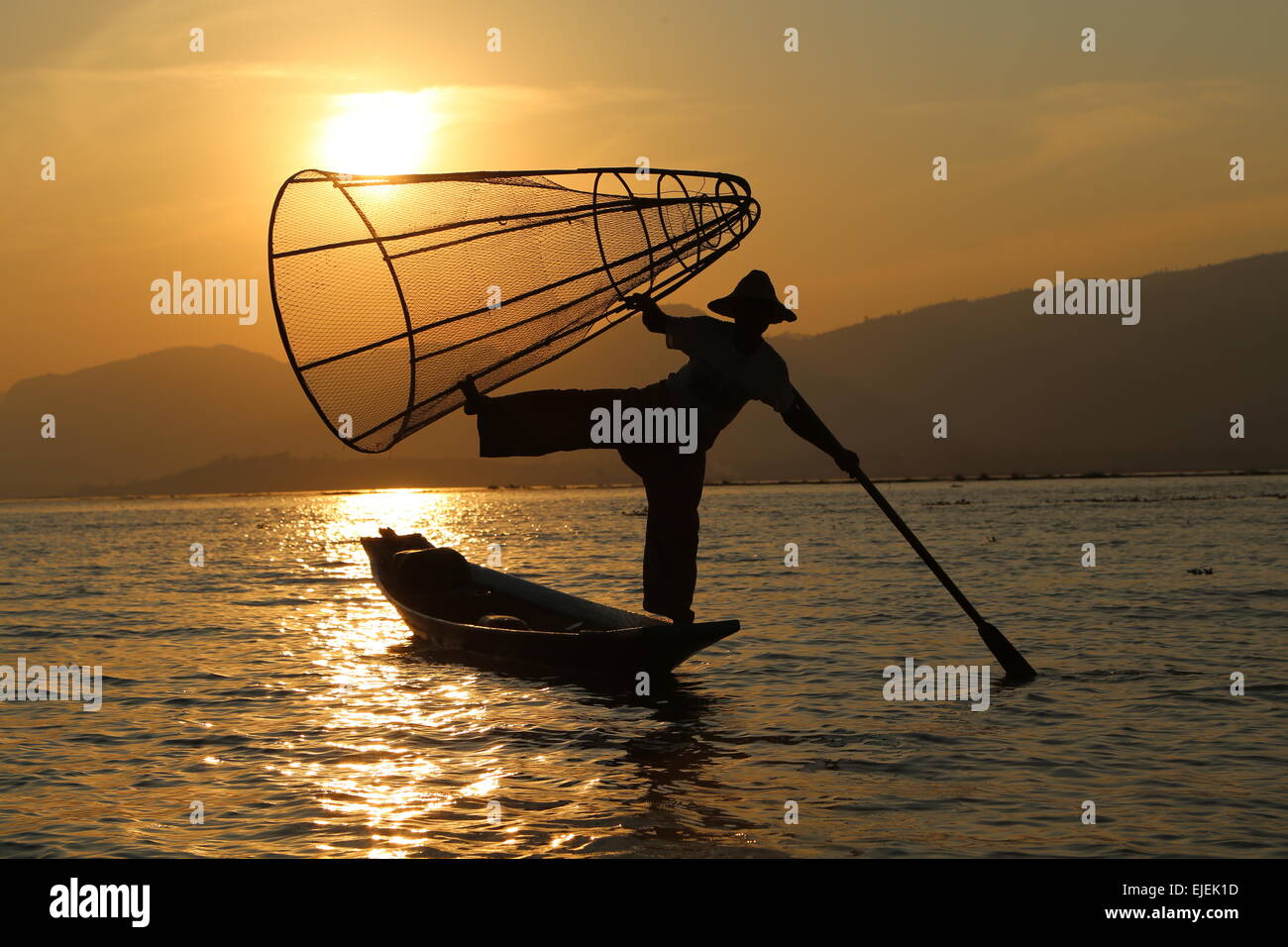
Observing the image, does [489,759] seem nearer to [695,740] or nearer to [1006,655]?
[695,740]

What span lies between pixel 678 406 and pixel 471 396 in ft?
5.87

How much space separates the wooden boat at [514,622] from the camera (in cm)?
1331

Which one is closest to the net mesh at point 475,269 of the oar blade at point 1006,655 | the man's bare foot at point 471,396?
the man's bare foot at point 471,396

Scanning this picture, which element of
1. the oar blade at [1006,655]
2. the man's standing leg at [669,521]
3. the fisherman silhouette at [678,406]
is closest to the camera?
the fisherman silhouette at [678,406]

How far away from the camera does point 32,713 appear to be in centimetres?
1380

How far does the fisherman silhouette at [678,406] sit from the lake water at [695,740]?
71.7 inches

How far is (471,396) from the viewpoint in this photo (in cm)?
1044

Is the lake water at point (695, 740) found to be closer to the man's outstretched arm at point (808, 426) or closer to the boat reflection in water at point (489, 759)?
the boat reflection in water at point (489, 759)

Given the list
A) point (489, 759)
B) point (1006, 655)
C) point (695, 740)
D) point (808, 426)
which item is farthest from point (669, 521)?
point (1006, 655)

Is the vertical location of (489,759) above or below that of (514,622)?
below

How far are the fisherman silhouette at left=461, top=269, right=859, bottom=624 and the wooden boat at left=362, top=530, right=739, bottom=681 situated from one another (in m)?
1.28

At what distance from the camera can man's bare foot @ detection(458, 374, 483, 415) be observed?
34.0 ft

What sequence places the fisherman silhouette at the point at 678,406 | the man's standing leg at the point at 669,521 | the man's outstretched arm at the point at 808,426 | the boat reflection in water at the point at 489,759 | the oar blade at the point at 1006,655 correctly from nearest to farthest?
the boat reflection in water at the point at 489,759 → the fisherman silhouette at the point at 678,406 → the man's standing leg at the point at 669,521 → the man's outstretched arm at the point at 808,426 → the oar blade at the point at 1006,655
